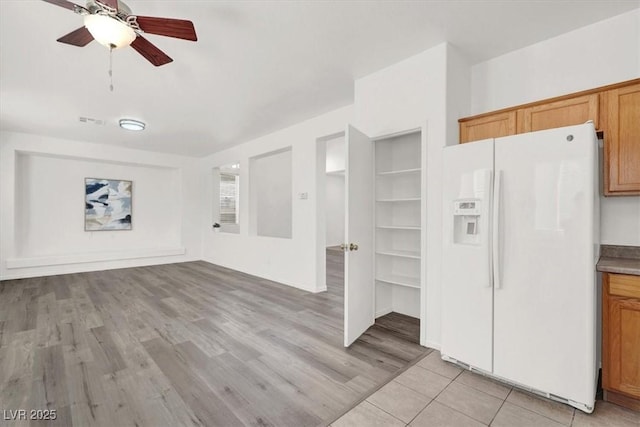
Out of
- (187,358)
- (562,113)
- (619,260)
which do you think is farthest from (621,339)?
(187,358)

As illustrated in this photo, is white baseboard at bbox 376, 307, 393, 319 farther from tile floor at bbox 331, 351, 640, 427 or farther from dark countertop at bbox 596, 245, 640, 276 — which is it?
dark countertop at bbox 596, 245, 640, 276

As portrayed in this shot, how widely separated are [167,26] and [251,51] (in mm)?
1004

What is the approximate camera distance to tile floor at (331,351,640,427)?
1737mm

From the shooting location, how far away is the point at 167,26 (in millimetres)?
1886

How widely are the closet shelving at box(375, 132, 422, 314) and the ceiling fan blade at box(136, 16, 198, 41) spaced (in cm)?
226

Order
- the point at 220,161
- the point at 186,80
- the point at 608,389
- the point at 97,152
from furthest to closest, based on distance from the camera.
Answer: the point at 220,161 < the point at 97,152 < the point at 186,80 < the point at 608,389

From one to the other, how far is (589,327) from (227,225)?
786cm

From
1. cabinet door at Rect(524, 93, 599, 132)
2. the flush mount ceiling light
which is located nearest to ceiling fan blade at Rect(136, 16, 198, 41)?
cabinet door at Rect(524, 93, 599, 132)

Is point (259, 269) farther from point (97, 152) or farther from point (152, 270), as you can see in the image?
point (97, 152)

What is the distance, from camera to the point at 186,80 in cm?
337

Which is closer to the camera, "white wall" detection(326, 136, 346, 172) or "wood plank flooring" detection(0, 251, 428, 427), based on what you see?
"wood plank flooring" detection(0, 251, 428, 427)

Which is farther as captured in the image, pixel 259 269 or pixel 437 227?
pixel 259 269

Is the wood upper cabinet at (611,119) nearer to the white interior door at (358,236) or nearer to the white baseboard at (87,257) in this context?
the white interior door at (358,236)

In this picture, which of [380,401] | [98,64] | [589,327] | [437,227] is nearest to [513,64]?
[437,227]
